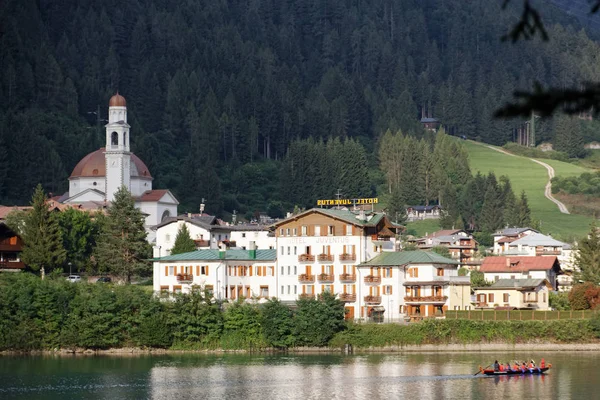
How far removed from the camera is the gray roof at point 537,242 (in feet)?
451

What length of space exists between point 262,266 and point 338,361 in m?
24.9

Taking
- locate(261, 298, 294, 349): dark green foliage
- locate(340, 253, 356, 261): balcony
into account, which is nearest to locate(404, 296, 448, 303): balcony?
locate(340, 253, 356, 261): balcony

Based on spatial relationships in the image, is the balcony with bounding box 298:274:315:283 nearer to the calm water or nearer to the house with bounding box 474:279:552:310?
the house with bounding box 474:279:552:310

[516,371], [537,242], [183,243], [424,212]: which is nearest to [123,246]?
[183,243]

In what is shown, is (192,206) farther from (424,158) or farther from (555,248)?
(555,248)

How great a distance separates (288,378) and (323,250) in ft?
103

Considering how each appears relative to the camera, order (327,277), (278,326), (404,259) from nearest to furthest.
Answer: (278,326) < (404,259) < (327,277)

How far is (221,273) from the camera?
102 m

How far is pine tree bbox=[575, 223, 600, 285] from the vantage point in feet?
336

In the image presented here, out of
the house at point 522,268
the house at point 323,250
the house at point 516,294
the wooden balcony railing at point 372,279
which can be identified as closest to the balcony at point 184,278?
the house at point 323,250

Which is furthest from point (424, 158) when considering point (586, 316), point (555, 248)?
point (586, 316)

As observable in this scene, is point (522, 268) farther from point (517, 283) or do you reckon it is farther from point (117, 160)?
point (117, 160)

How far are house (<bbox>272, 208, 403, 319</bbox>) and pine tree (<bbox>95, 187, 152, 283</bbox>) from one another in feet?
45.1

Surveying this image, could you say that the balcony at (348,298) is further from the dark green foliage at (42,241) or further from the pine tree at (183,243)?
the dark green foliage at (42,241)
